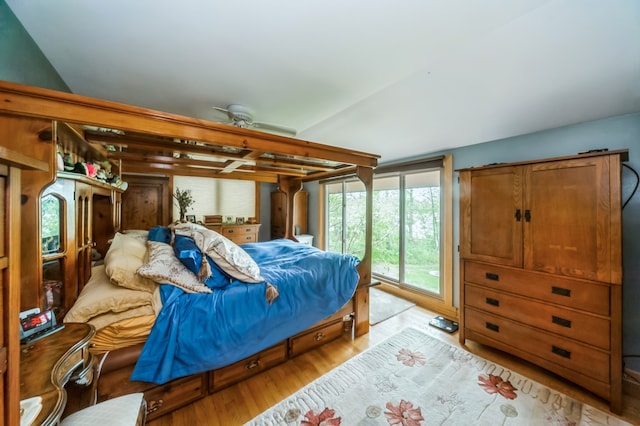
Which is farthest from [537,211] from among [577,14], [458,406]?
[458,406]

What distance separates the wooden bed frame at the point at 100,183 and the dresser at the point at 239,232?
5.90 feet

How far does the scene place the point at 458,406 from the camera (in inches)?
64.6

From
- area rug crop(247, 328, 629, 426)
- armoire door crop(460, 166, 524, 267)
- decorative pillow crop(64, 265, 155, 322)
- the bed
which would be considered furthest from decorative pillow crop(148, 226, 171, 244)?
armoire door crop(460, 166, 524, 267)

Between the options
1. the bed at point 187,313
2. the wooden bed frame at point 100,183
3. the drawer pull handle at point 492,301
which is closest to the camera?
the wooden bed frame at point 100,183

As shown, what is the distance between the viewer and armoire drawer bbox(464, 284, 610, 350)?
1659 millimetres

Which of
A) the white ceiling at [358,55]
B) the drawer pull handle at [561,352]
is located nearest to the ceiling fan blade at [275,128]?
the white ceiling at [358,55]

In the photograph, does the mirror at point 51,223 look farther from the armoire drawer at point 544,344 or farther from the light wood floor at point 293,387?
the armoire drawer at point 544,344

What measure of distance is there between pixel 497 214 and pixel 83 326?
3047mm

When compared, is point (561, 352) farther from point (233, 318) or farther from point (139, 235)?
point (139, 235)

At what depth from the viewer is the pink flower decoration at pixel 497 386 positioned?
175 centimetres

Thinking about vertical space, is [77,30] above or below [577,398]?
above

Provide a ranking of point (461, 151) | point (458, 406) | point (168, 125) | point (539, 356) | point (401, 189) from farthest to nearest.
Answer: point (401, 189) → point (461, 151) → point (539, 356) → point (458, 406) → point (168, 125)

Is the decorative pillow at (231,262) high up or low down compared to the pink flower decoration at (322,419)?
up

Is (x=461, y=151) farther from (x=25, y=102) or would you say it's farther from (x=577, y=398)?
(x=25, y=102)
